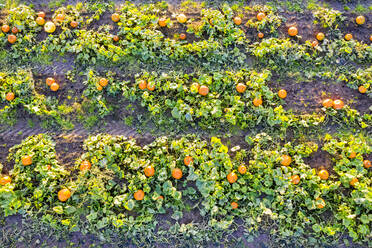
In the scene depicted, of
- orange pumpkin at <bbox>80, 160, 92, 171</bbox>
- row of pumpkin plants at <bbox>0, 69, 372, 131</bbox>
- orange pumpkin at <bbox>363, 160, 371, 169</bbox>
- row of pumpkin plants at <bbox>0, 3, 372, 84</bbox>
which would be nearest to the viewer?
orange pumpkin at <bbox>80, 160, 92, 171</bbox>

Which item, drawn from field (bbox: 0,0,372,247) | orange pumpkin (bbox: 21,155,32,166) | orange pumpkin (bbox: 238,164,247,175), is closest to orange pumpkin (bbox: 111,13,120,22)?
field (bbox: 0,0,372,247)

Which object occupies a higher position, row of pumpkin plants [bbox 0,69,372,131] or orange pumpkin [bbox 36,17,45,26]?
orange pumpkin [bbox 36,17,45,26]

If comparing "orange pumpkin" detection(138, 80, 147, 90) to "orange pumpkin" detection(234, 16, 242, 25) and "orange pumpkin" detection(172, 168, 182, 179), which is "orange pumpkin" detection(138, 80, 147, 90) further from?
"orange pumpkin" detection(234, 16, 242, 25)

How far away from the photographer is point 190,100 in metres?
5.00

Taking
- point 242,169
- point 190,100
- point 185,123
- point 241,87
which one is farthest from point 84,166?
point 241,87

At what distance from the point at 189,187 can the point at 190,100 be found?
1501 mm

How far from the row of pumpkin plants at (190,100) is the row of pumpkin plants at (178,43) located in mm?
424

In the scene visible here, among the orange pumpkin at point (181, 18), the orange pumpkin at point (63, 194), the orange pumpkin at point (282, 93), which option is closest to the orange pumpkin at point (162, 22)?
the orange pumpkin at point (181, 18)

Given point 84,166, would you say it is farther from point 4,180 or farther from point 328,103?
point 328,103

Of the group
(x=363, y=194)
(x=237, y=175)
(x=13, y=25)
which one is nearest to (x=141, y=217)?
(x=237, y=175)

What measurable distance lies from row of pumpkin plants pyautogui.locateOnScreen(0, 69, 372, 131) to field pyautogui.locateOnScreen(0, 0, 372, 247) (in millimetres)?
25

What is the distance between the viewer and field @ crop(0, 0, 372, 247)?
443 centimetres

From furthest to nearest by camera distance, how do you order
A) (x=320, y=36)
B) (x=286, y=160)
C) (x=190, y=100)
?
(x=320, y=36)
(x=190, y=100)
(x=286, y=160)

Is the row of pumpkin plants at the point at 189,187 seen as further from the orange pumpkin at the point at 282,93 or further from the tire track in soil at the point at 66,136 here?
the orange pumpkin at the point at 282,93
